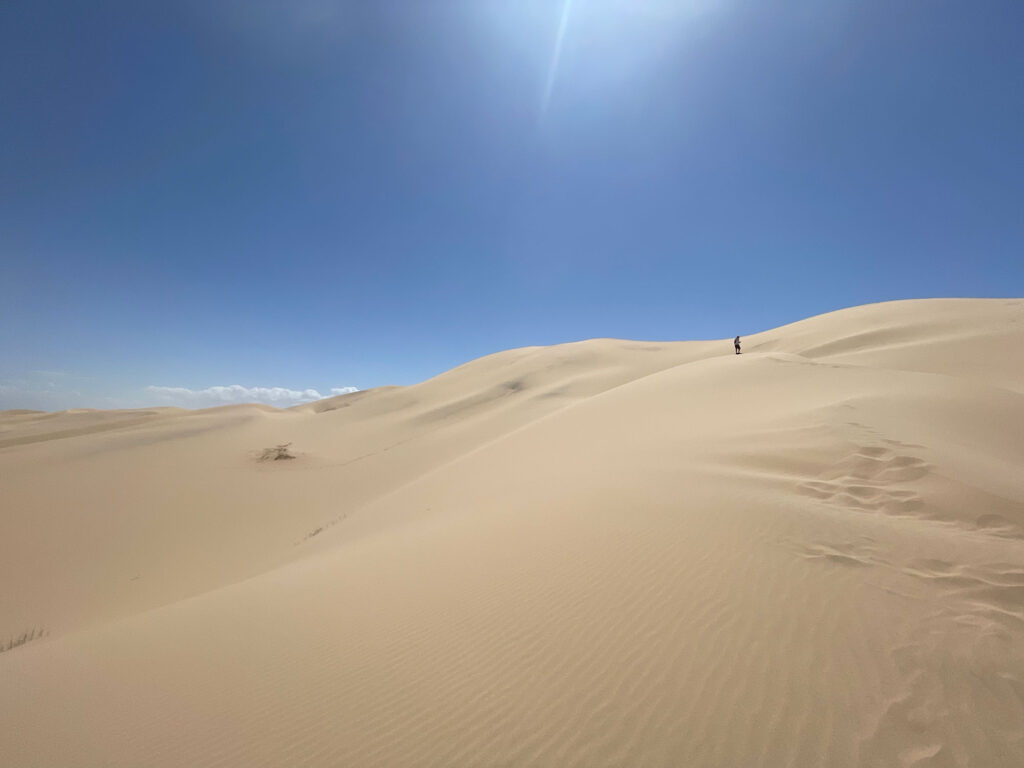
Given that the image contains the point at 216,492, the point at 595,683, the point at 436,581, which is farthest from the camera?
the point at 216,492

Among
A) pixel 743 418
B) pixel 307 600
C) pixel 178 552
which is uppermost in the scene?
pixel 743 418

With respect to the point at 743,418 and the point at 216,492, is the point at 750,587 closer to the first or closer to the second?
the point at 743,418

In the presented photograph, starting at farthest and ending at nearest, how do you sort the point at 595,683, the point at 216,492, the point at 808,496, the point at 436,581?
the point at 216,492
the point at 808,496
the point at 436,581
the point at 595,683

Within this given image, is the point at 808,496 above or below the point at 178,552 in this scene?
above

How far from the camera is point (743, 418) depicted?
1007 cm

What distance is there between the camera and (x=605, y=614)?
11.4 feet

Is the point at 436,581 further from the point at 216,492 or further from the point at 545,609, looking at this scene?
the point at 216,492

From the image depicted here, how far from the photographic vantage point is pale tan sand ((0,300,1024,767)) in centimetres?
244

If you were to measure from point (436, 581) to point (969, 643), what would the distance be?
4467 mm

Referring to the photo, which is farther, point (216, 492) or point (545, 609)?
point (216, 492)

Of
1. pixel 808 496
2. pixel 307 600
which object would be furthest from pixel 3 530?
pixel 808 496

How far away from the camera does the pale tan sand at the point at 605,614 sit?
2.44m

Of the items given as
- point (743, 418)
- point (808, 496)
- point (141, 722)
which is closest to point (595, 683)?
point (141, 722)

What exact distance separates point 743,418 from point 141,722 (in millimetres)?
11077
